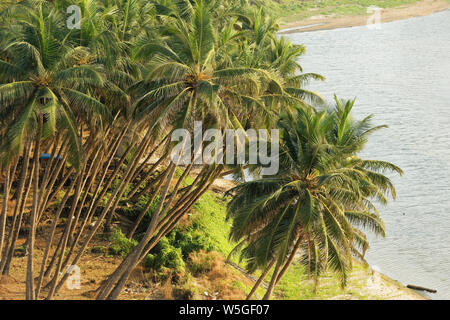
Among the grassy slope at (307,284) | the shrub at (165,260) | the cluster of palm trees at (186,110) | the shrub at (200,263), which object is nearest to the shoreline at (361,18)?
the grassy slope at (307,284)

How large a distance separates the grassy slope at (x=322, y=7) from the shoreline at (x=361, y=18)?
1208 mm

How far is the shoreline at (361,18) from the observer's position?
87.7 m

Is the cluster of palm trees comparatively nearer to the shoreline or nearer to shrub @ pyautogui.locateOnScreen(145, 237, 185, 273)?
shrub @ pyautogui.locateOnScreen(145, 237, 185, 273)

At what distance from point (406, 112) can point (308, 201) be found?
135 feet

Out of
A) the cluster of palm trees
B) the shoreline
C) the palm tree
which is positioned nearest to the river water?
the shoreline

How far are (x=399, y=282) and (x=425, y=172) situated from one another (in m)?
15.1

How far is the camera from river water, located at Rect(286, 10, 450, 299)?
3434 centimetres

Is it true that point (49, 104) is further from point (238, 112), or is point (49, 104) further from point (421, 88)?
point (421, 88)

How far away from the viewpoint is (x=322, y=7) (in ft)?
315

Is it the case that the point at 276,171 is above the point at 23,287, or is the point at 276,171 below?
above

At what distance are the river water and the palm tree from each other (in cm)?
1383

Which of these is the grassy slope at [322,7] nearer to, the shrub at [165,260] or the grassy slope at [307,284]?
the grassy slope at [307,284]

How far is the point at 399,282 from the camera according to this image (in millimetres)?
31078
